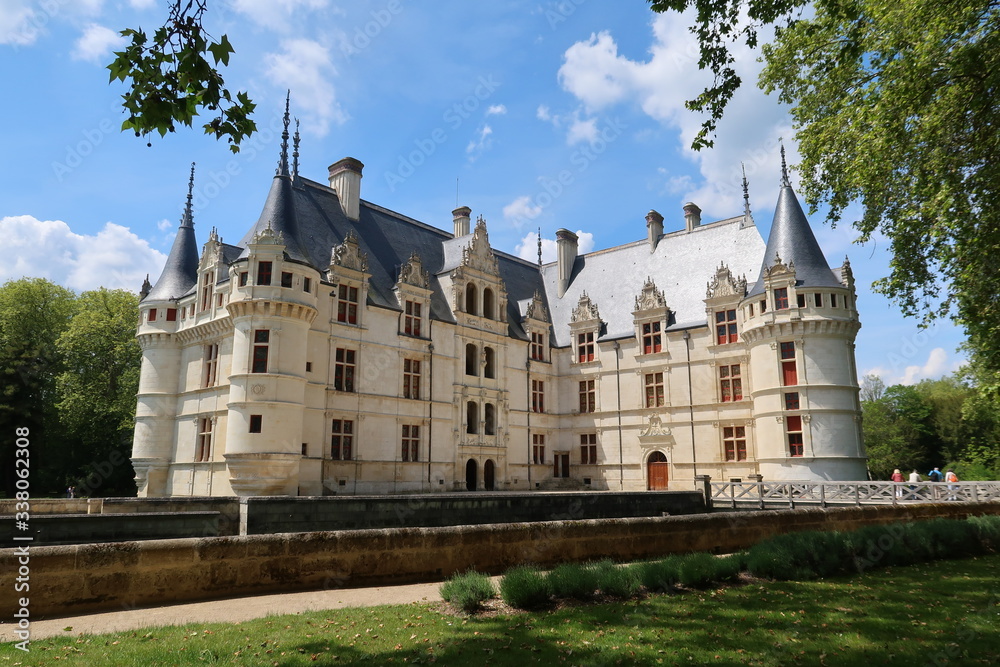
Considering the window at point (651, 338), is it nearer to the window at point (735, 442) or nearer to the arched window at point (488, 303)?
the window at point (735, 442)

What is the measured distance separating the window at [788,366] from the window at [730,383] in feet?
8.50

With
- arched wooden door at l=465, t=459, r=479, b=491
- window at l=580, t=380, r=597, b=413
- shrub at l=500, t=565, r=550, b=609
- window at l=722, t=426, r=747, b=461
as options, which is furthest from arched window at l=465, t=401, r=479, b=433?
shrub at l=500, t=565, r=550, b=609

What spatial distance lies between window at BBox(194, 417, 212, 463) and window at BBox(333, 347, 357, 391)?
5075 mm

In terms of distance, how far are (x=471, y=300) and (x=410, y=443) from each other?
849 centimetres

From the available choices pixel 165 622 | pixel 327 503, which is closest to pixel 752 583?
pixel 165 622

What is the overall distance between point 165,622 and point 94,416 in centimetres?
3509

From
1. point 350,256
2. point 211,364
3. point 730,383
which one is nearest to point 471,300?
point 350,256

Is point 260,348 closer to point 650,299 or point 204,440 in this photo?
point 204,440

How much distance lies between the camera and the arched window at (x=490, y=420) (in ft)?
107

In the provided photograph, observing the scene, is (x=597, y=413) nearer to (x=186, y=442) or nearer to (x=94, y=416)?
(x=186, y=442)

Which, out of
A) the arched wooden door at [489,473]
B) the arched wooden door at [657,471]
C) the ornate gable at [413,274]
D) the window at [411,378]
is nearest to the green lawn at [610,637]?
the window at [411,378]

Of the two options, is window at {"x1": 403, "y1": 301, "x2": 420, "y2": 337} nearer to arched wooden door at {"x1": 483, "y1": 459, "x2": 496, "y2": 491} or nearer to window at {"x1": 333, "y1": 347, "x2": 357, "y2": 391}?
window at {"x1": 333, "y1": 347, "x2": 357, "y2": 391}

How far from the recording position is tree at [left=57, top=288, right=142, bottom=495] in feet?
118

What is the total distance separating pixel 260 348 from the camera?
926 inches
